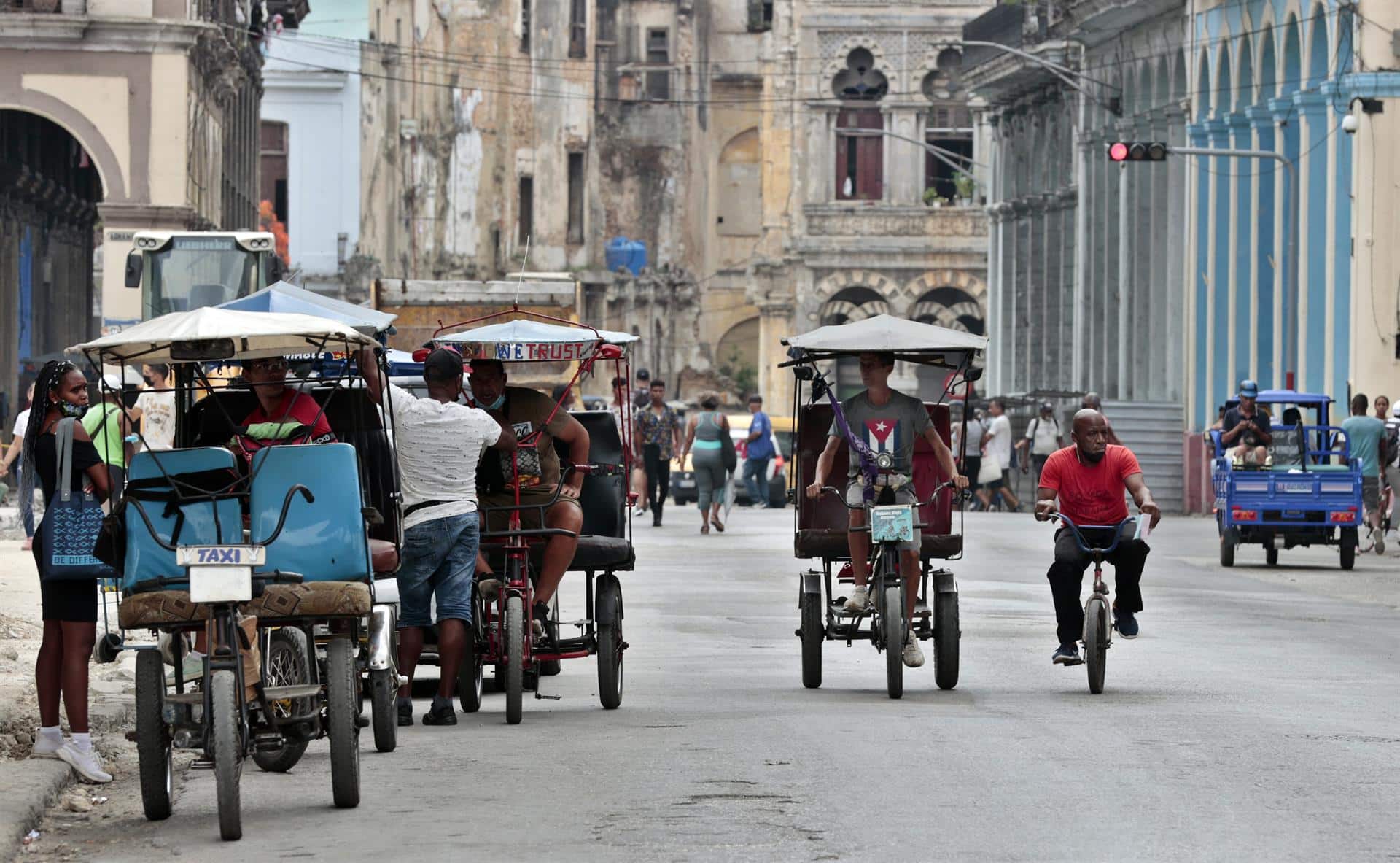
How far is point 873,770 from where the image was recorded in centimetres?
1073

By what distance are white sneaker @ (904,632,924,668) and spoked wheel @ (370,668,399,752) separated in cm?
303

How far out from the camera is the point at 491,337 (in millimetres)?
14023

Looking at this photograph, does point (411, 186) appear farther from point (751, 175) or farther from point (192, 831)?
point (192, 831)

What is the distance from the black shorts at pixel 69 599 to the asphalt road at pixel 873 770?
2.47ft

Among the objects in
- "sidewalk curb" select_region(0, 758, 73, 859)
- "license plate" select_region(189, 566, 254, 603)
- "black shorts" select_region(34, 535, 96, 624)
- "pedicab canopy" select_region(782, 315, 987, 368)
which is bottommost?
"sidewalk curb" select_region(0, 758, 73, 859)

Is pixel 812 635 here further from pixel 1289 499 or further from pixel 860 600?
pixel 1289 499

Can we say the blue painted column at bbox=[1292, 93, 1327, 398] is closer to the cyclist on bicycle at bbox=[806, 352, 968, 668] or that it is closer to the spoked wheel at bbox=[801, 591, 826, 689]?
the cyclist on bicycle at bbox=[806, 352, 968, 668]

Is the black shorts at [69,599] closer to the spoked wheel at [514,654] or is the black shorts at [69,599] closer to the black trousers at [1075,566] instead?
the spoked wheel at [514,654]

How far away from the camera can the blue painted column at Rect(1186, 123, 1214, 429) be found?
1812 inches

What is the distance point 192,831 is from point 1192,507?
3557 cm

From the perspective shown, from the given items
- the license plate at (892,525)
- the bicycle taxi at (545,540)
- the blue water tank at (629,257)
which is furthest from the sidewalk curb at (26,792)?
the blue water tank at (629,257)

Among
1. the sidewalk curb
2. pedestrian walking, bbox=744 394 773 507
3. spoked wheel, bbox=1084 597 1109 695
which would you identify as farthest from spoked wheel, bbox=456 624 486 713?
pedestrian walking, bbox=744 394 773 507

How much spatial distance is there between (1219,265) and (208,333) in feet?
121

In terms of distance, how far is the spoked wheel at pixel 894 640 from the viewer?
13484mm
